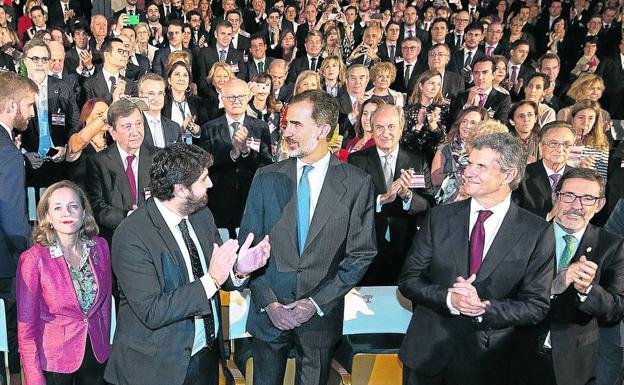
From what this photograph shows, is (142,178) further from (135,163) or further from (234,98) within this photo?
(234,98)

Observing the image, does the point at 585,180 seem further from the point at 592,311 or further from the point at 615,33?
the point at 615,33

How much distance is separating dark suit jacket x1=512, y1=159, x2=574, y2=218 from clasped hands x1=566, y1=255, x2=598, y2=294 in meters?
1.32

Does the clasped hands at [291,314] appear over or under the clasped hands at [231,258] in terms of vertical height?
under

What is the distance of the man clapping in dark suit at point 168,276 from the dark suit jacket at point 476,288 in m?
0.71

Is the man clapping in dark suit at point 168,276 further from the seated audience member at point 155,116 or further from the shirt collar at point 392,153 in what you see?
the seated audience member at point 155,116

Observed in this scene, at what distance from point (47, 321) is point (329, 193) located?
1.34 meters

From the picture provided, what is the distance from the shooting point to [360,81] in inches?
271

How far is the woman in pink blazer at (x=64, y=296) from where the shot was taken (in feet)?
10.1

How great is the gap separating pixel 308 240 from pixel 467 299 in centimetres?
77

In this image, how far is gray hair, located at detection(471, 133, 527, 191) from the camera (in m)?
2.99

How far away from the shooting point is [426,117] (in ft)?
19.6

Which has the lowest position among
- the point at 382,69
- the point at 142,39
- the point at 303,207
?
the point at 303,207

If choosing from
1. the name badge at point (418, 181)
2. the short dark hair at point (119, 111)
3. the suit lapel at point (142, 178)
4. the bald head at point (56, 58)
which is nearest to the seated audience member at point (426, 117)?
the name badge at point (418, 181)

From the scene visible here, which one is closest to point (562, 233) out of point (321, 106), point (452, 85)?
point (321, 106)
